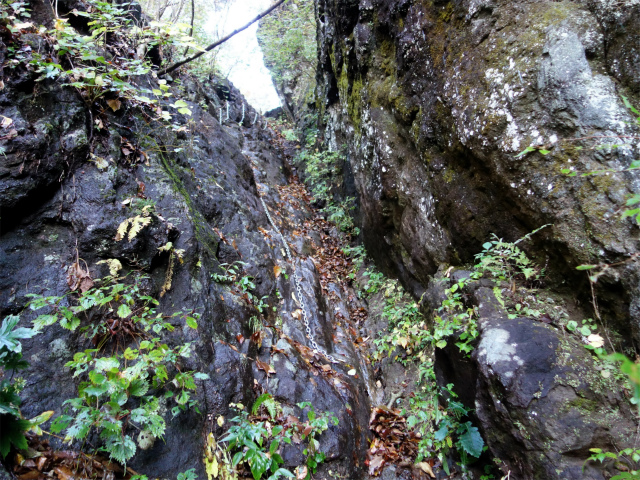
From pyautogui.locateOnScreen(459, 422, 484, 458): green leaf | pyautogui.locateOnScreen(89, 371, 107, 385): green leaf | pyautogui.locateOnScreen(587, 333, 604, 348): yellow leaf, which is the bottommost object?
pyautogui.locateOnScreen(459, 422, 484, 458): green leaf

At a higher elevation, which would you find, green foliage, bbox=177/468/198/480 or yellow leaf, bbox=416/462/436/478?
green foliage, bbox=177/468/198/480

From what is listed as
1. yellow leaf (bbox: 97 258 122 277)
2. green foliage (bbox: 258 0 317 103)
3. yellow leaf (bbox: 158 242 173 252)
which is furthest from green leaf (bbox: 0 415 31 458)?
green foliage (bbox: 258 0 317 103)

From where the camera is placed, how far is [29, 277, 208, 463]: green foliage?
7.06 feet

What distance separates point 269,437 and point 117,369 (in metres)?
1.60

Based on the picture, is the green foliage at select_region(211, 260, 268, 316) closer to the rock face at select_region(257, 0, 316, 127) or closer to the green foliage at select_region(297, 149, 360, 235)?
the green foliage at select_region(297, 149, 360, 235)

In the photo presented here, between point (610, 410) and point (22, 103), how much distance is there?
616 centimetres

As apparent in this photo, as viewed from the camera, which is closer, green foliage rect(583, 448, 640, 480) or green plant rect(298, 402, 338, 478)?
green foliage rect(583, 448, 640, 480)

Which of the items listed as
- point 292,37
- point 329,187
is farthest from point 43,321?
point 292,37

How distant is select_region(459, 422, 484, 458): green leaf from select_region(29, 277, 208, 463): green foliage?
9.23ft

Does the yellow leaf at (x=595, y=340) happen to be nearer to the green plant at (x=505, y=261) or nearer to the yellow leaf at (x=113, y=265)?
the green plant at (x=505, y=261)

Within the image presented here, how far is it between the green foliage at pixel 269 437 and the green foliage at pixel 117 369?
21.1 inches

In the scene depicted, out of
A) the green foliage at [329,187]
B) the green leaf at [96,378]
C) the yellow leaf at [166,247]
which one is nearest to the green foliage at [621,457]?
the green leaf at [96,378]

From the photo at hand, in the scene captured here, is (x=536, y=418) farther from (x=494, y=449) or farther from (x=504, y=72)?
(x=504, y=72)

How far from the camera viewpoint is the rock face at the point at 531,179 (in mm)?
2785
